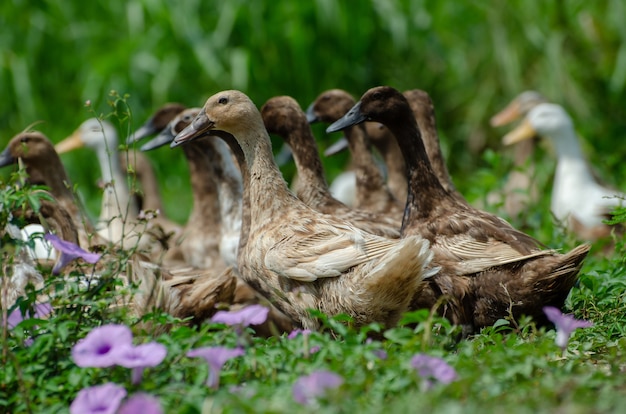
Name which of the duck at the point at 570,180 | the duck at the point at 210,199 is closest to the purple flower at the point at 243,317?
the duck at the point at 210,199

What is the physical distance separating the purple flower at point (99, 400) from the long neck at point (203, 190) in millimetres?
3398

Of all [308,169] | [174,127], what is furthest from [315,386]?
[174,127]

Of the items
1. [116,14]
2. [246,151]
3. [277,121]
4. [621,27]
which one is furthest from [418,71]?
[246,151]

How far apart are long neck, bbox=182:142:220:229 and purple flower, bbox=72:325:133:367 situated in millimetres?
3261

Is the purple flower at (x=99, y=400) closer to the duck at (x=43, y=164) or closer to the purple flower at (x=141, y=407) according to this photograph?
the purple flower at (x=141, y=407)

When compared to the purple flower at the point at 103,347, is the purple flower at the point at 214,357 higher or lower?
lower

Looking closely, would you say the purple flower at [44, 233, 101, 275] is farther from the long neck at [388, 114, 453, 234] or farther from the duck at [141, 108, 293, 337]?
the duck at [141, 108, 293, 337]

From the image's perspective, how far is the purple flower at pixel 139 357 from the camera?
2904mm

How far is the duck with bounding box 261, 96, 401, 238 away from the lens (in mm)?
5078

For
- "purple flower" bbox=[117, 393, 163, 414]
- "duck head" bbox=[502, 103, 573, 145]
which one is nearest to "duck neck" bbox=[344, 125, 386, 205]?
"duck head" bbox=[502, 103, 573, 145]

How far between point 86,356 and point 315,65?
6368 mm

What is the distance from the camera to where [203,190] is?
641cm

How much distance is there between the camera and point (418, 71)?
943 cm

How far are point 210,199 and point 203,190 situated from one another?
75 millimetres
